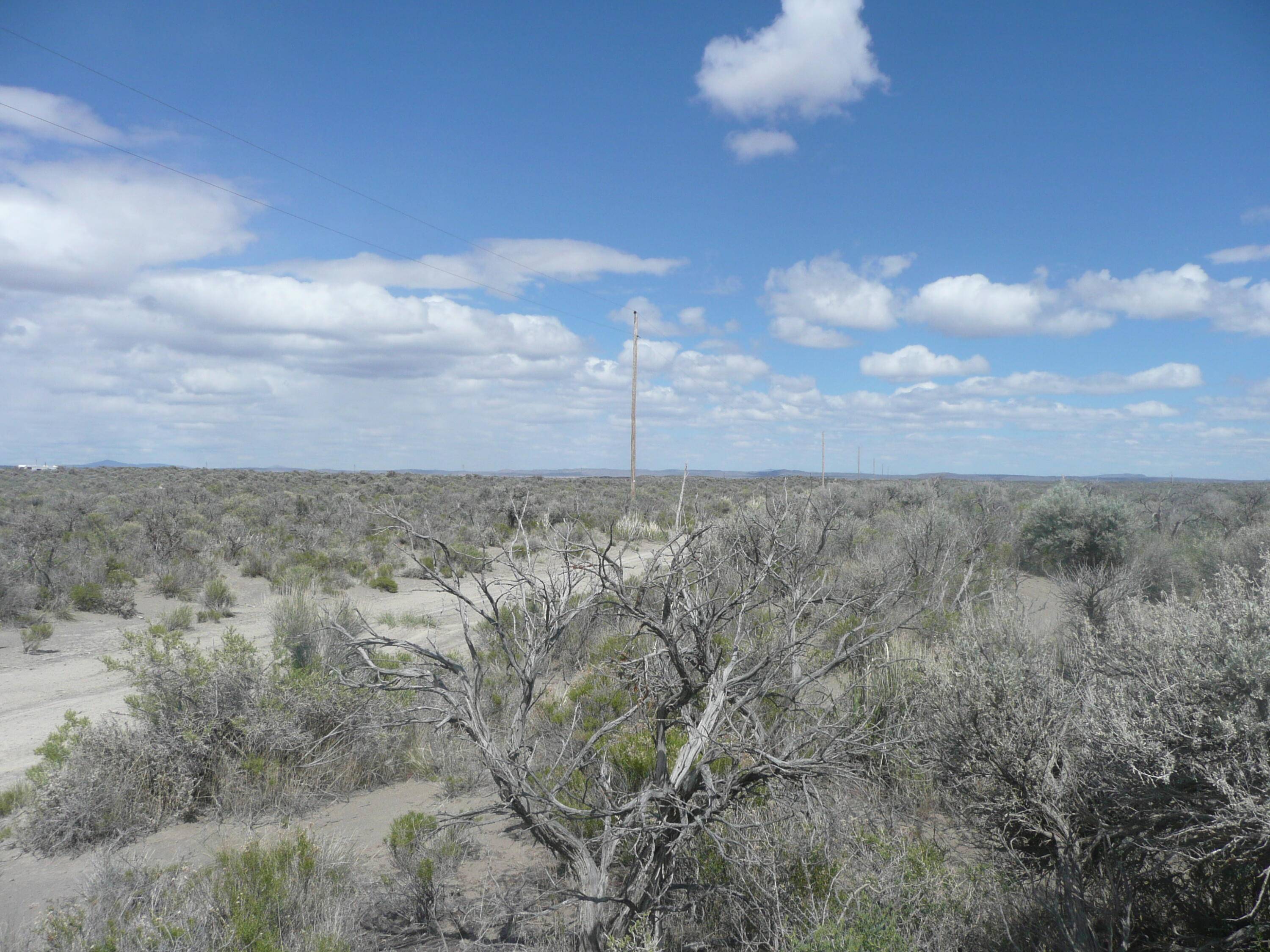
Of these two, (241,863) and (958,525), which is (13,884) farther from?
(958,525)

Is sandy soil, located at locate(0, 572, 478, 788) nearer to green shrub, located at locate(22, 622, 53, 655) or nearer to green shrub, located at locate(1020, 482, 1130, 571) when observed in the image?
green shrub, located at locate(22, 622, 53, 655)

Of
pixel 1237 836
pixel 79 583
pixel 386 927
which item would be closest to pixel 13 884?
pixel 386 927

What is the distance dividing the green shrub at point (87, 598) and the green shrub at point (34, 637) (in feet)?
5.55

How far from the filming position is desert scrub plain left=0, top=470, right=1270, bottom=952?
3.65 meters

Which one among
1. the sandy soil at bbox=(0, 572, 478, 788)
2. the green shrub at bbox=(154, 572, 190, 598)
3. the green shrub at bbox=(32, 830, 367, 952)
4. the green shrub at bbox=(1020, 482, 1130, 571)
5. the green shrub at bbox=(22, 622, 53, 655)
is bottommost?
the sandy soil at bbox=(0, 572, 478, 788)

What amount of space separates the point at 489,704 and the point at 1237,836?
6.57 metres

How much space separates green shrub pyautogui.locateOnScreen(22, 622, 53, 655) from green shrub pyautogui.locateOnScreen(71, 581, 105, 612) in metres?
1.69

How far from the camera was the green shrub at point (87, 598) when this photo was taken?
13828mm

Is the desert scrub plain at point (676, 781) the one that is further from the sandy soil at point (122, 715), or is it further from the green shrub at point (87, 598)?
the green shrub at point (87, 598)

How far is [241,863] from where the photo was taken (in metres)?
4.36

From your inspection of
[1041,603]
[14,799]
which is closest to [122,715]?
[14,799]

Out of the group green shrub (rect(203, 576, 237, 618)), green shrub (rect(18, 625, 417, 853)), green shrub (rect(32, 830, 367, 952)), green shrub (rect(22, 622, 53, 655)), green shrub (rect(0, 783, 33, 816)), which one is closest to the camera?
green shrub (rect(32, 830, 367, 952))

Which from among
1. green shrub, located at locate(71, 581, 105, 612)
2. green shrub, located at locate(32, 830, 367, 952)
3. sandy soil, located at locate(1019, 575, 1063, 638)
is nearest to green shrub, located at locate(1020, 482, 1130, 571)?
sandy soil, located at locate(1019, 575, 1063, 638)

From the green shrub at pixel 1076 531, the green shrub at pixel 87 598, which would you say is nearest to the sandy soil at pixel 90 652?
the green shrub at pixel 87 598
